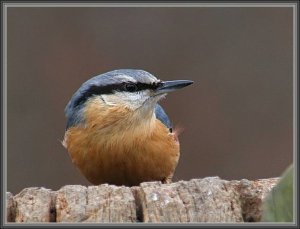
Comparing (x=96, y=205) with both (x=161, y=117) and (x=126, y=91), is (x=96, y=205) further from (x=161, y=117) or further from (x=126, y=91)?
(x=161, y=117)

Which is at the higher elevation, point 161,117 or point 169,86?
point 169,86

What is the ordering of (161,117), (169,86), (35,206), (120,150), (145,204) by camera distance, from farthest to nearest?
(161,117)
(169,86)
(120,150)
(35,206)
(145,204)

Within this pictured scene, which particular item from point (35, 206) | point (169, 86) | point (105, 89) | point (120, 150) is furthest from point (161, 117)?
point (35, 206)

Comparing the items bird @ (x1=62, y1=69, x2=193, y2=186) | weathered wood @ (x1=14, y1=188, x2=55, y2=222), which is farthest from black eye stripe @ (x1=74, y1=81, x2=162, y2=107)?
weathered wood @ (x1=14, y1=188, x2=55, y2=222)

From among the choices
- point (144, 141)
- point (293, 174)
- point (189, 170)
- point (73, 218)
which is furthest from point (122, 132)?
point (189, 170)

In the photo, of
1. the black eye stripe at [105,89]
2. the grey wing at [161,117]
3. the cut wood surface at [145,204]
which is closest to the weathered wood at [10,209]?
the cut wood surface at [145,204]

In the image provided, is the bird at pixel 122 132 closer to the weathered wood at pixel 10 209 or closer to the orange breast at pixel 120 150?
the orange breast at pixel 120 150
